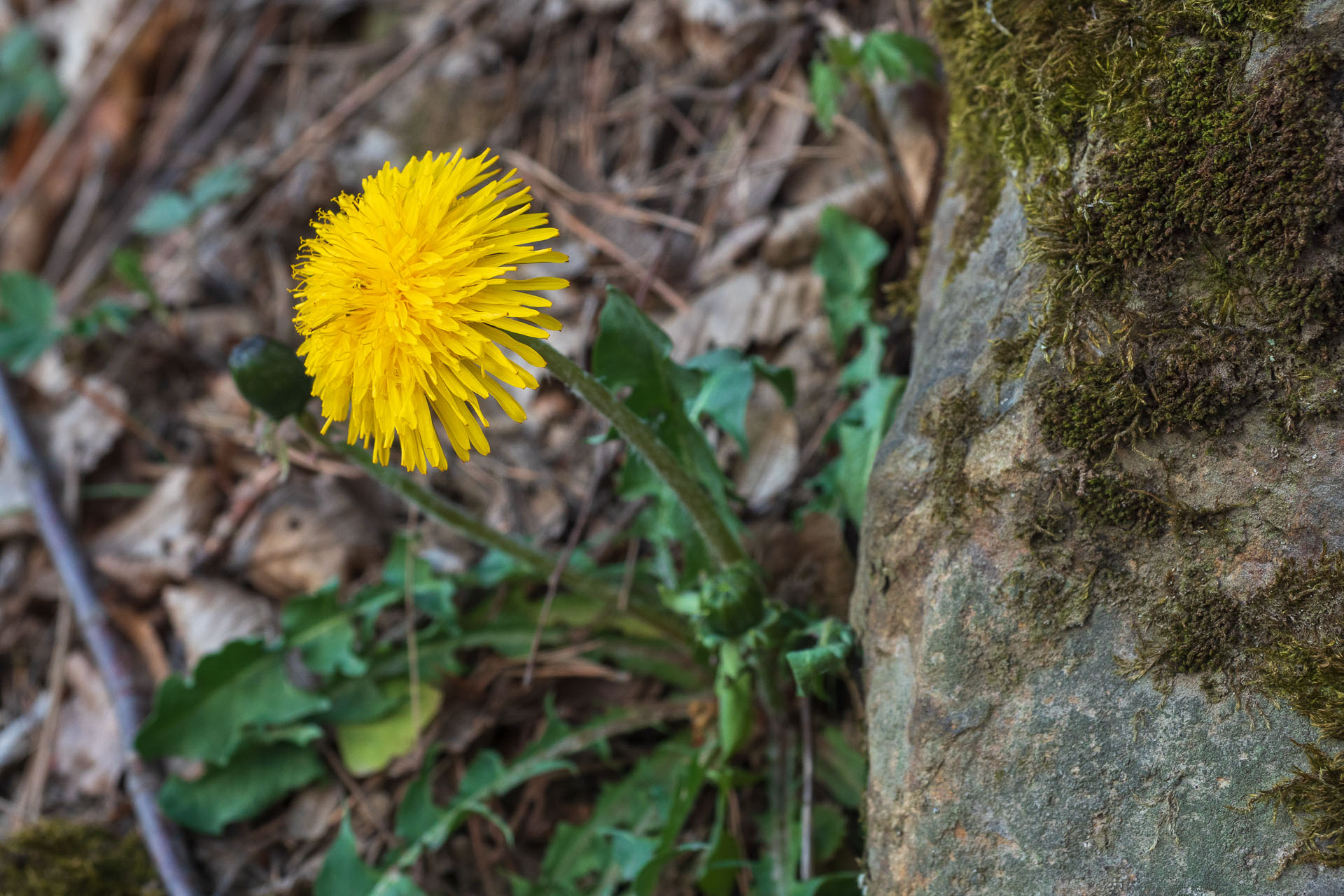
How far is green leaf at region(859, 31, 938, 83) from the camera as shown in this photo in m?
2.49

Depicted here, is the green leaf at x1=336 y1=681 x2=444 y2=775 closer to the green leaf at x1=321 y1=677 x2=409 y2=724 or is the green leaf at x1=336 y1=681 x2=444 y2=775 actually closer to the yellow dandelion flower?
the green leaf at x1=321 y1=677 x2=409 y2=724

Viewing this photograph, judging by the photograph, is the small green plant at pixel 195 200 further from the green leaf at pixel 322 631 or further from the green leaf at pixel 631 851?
the green leaf at pixel 631 851

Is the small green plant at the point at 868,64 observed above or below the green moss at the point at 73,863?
above

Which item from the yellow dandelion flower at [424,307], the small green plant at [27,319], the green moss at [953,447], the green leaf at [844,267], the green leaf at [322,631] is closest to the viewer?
the yellow dandelion flower at [424,307]

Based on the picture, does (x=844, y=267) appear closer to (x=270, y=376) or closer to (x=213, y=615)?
(x=270, y=376)

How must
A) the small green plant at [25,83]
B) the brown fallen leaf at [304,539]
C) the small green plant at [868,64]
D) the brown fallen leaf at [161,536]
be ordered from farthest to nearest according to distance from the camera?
the small green plant at [25,83]
the brown fallen leaf at [161,536]
the brown fallen leaf at [304,539]
the small green plant at [868,64]

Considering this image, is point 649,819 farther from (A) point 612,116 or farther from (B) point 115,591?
(A) point 612,116

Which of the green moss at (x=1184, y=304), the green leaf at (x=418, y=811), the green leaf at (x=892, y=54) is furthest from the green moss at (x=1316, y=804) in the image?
the green leaf at (x=418, y=811)

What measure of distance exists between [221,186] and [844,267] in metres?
2.81

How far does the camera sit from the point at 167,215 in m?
4.07

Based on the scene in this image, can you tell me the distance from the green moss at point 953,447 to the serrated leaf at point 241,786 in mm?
2004

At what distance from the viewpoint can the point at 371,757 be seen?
108 inches

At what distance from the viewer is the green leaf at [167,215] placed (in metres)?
4.03

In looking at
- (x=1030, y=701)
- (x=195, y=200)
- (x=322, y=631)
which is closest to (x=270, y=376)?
(x=322, y=631)
